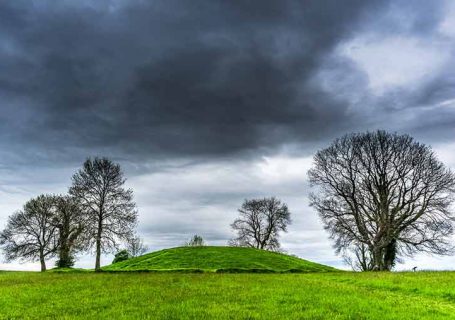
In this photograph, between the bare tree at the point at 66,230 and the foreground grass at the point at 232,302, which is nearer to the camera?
the foreground grass at the point at 232,302

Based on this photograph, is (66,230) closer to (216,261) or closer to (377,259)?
(216,261)

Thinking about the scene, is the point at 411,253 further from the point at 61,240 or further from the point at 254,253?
the point at 61,240

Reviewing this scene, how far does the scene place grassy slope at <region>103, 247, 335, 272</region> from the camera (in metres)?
48.7

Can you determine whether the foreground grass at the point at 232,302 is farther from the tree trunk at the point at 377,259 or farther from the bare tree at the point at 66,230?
the bare tree at the point at 66,230

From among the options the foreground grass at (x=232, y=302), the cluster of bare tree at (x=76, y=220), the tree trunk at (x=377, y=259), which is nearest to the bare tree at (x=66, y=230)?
the cluster of bare tree at (x=76, y=220)

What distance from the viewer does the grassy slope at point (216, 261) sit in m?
48.7

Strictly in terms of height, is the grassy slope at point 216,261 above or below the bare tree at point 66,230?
below

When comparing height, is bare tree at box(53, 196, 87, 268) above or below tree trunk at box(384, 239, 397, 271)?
above

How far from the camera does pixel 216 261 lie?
172ft

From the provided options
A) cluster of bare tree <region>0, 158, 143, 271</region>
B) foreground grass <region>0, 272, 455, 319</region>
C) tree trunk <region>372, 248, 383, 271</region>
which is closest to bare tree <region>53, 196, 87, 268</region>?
cluster of bare tree <region>0, 158, 143, 271</region>

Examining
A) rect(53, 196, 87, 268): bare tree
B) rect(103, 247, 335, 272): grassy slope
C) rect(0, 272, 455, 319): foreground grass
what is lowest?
rect(0, 272, 455, 319): foreground grass

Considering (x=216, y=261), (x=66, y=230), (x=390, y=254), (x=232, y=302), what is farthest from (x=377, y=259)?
(x=66, y=230)

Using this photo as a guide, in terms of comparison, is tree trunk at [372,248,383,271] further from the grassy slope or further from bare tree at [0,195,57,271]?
bare tree at [0,195,57,271]

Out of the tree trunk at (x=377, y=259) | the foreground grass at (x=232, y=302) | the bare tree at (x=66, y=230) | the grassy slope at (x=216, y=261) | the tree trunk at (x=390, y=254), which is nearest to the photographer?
the foreground grass at (x=232, y=302)
